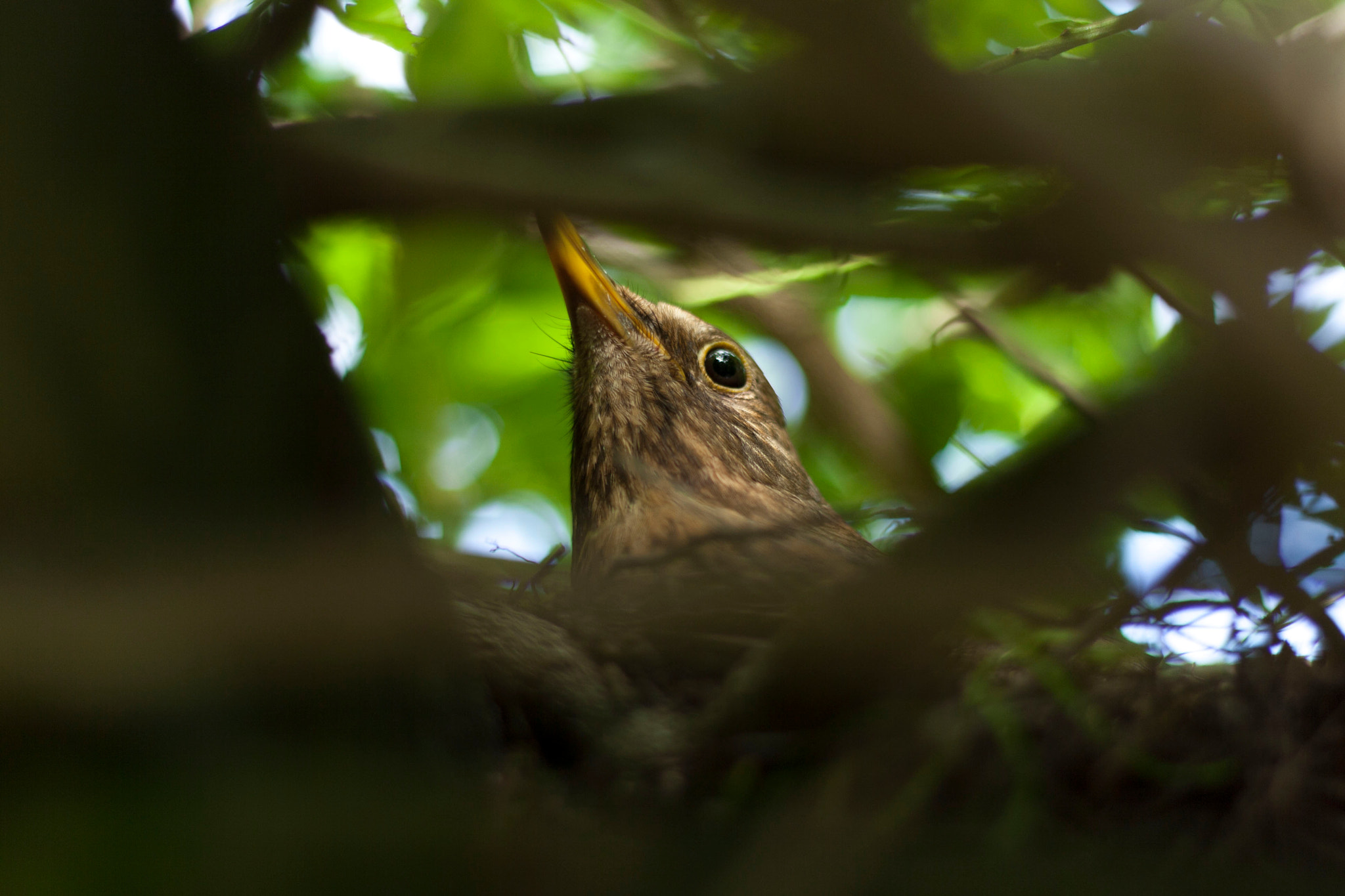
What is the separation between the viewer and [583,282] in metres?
2.84

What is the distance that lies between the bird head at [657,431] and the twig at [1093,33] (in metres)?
1.38

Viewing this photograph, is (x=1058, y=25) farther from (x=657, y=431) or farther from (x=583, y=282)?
(x=657, y=431)

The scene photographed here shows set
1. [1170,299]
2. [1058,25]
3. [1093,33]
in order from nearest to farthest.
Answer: [1170,299], [1093,33], [1058,25]

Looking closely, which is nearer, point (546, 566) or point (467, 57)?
point (467, 57)

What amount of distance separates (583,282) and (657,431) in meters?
0.59

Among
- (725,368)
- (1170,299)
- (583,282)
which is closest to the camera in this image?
(1170,299)

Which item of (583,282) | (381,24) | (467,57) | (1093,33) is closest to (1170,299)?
Result: (1093,33)

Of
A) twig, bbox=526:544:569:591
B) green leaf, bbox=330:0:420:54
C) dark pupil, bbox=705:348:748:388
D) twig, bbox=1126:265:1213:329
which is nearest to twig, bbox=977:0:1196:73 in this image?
twig, bbox=1126:265:1213:329

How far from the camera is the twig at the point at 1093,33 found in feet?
4.61

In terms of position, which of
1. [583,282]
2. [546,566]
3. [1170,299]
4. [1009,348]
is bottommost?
[1170,299]

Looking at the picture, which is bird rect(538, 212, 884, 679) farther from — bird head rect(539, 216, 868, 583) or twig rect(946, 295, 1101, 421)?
twig rect(946, 295, 1101, 421)

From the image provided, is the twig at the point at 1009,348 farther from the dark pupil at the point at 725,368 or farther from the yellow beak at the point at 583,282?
the dark pupil at the point at 725,368

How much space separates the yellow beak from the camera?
257 centimetres

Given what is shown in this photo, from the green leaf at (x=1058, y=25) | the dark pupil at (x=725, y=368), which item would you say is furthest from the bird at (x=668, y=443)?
the green leaf at (x=1058, y=25)
